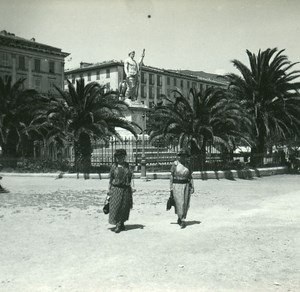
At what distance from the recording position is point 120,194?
812cm

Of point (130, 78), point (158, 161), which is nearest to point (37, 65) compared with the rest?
point (130, 78)

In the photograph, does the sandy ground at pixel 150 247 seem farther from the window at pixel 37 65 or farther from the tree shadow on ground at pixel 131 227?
the window at pixel 37 65

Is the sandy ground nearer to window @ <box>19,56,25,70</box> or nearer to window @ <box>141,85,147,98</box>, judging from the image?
window @ <box>19,56,25,70</box>

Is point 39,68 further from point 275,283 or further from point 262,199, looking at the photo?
→ point 275,283

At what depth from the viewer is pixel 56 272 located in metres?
5.39

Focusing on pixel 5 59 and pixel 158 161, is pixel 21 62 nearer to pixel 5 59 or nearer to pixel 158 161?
pixel 5 59

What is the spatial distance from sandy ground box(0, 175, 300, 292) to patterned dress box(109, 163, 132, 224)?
1.01 feet

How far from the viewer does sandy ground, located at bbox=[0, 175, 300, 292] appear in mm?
5023

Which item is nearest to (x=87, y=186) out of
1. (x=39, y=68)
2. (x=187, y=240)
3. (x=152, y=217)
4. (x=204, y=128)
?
(x=204, y=128)

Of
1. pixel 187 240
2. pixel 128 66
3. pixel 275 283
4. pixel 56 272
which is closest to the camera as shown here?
pixel 275 283

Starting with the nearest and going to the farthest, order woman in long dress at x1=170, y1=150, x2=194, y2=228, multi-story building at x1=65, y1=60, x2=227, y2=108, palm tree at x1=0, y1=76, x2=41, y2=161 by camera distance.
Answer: woman in long dress at x1=170, y1=150, x2=194, y2=228 < palm tree at x1=0, y1=76, x2=41, y2=161 < multi-story building at x1=65, y1=60, x2=227, y2=108

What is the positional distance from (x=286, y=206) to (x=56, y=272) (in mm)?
7485

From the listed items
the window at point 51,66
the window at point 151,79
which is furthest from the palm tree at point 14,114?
the window at point 151,79

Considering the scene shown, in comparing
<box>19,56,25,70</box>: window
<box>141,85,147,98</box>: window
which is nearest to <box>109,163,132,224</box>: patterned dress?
<box>19,56,25,70</box>: window
